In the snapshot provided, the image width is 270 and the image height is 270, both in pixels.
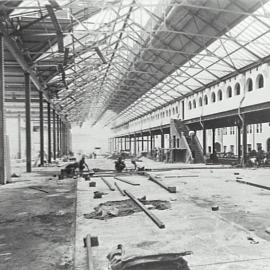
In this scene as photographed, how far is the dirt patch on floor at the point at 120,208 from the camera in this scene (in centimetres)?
703

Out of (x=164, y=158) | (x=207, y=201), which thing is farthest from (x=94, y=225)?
(x=164, y=158)

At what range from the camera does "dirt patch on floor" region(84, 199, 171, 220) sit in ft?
23.1

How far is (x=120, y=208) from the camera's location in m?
7.86

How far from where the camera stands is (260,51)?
20859 millimetres

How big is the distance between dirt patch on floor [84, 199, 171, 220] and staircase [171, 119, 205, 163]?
20.0 meters

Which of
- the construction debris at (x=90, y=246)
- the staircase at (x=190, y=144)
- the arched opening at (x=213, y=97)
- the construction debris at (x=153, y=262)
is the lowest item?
the construction debris at (x=90, y=246)

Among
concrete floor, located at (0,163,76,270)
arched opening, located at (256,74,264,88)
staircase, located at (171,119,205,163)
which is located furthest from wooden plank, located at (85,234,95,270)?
staircase, located at (171,119,205,163)

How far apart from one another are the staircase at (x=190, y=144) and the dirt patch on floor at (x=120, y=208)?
65.5 feet

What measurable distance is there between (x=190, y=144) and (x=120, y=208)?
Result: 22.3 metres

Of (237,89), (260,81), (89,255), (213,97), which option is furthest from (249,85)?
(89,255)

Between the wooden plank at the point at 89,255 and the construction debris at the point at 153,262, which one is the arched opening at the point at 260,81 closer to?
the wooden plank at the point at 89,255

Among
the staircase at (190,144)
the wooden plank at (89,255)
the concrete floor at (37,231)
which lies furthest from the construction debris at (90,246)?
the staircase at (190,144)

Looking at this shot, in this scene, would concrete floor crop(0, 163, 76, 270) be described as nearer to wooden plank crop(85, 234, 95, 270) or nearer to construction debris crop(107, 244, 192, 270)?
wooden plank crop(85, 234, 95, 270)

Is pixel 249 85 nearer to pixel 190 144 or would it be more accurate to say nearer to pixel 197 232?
pixel 190 144
